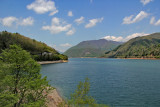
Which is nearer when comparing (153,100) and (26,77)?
(26,77)

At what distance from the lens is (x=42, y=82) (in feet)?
62.7

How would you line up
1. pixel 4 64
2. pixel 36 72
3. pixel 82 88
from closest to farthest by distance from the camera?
pixel 82 88, pixel 4 64, pixel 36 72

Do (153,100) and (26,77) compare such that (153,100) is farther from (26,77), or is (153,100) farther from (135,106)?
(26,77)

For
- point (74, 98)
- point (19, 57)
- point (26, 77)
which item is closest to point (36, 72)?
point (26, 77)

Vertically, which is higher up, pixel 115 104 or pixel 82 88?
pixel 82 88

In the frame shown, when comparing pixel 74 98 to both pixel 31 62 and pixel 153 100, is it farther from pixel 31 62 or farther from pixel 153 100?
pixel 153 100

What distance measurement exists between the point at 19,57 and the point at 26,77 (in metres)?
3.37

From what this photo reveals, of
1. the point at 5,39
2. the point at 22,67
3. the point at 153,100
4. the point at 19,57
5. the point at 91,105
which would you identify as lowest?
the point at 153,100

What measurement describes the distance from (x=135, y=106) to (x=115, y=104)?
4880 mm

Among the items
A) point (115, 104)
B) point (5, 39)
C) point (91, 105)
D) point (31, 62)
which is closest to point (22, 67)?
point (31, 62)

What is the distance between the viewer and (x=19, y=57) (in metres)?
19.6

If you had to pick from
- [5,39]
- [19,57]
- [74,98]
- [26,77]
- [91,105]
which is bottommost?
[91,105]

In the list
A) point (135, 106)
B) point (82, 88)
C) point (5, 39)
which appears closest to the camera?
point (82, 88)

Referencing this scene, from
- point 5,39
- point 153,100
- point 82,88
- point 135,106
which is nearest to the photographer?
point 82,88
